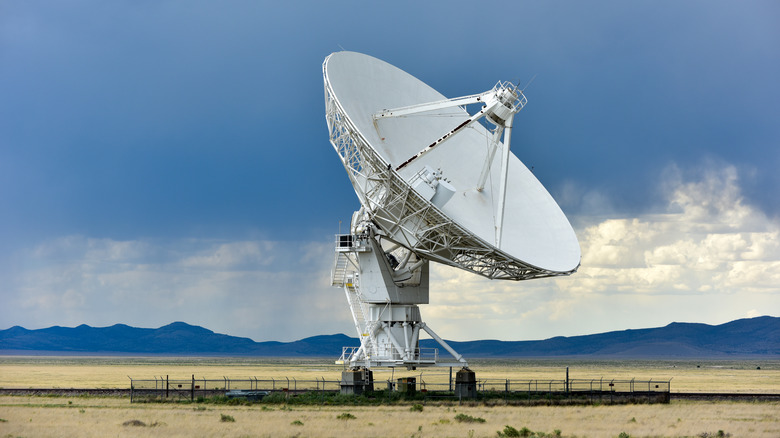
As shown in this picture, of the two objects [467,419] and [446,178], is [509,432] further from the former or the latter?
[446,178]

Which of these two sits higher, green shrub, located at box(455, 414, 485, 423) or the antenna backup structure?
the antenna backup structure

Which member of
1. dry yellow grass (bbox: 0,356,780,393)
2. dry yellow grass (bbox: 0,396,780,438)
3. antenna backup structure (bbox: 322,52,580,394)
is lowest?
dry yellow grass (bbox: 0,356,780,393)

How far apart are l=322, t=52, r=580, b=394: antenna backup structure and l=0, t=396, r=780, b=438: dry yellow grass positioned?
490 cm

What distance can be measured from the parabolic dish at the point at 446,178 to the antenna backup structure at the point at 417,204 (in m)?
0.06

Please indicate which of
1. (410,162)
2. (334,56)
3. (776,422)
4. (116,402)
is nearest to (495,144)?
(410,162)

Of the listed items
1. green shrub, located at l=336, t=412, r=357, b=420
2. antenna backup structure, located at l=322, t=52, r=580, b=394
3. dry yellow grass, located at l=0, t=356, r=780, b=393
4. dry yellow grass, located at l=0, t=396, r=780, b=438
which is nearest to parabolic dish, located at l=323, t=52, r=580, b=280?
antenna backup structure, located at l=322, t=52, r=580, b=394

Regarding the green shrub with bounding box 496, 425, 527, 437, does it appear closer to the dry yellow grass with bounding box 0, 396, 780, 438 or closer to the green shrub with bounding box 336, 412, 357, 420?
the dry yellow grass with bounding box 0, 396, 780, 438

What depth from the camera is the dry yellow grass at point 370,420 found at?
28.7 m

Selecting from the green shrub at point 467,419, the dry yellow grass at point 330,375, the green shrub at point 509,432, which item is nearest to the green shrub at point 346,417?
the green shrub at point 467,419

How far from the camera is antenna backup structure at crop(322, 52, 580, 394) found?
3544 centimetres

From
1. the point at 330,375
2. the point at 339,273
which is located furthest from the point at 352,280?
the point at 330,375

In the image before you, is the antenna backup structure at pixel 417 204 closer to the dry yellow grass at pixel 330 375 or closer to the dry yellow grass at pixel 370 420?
the dry yellow grass at pixel 370 420

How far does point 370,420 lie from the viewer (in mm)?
32312

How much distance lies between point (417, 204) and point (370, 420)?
27.3 feet
